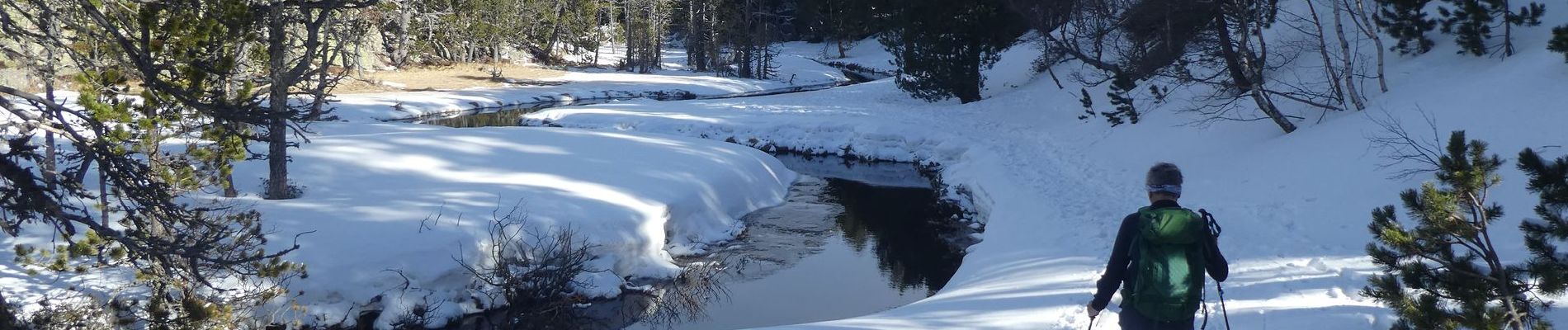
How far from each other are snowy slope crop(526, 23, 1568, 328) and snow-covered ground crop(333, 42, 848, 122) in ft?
49.3

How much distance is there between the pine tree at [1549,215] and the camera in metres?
4.07

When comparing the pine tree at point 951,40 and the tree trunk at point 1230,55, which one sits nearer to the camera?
the tree trunk at point 1230,55

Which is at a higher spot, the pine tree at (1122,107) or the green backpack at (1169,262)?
the pine tree at (1122,107)

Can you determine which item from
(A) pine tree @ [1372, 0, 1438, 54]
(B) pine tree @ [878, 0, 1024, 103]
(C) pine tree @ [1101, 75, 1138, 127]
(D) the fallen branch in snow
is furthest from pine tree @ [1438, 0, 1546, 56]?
(B) pine tree @ [878, 0, 1024, 103]

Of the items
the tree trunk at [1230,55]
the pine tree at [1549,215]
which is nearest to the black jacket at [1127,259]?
the pine tree at [1549,215]

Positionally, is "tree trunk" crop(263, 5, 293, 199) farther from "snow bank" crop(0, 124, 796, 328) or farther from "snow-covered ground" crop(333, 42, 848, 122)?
"snow-covered ground" crop(333, 42, 848, 122)

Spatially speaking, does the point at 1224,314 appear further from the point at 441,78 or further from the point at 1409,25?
the point at 441,78

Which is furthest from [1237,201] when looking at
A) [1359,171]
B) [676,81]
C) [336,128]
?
[676,81]

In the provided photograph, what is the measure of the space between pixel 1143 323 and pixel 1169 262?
1.10ft

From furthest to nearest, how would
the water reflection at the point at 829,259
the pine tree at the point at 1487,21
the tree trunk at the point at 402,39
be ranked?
the tree trunk at the point at 402,39 → the pine tree at the point at 1487,21 → the water reflection at the point at 829,259

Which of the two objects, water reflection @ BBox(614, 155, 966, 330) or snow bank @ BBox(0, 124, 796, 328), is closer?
snow bank @ BBox(0, 124, 796, 328)

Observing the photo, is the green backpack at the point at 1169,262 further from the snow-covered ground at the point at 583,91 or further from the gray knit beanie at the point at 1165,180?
the snow-covered ground at the point at 583,91

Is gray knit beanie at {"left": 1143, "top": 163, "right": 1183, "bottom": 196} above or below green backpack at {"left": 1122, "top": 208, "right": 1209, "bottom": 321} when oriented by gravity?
above

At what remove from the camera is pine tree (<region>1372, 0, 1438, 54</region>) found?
554 inches
